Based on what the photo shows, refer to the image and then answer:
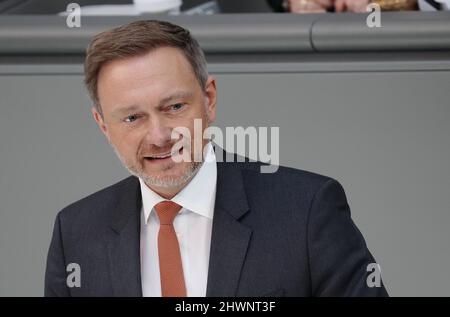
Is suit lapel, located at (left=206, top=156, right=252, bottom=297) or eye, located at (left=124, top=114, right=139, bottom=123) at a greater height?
eye, located at (left=124, top=114, right=139, bottom=123)

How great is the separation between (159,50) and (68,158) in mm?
777

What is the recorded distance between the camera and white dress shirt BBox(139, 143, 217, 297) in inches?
48.2

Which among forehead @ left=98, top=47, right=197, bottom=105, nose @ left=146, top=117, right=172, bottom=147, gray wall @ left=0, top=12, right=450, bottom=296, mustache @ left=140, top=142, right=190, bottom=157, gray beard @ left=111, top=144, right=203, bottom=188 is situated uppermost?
forehead @ left=98, top=47, right=197, bottom=105

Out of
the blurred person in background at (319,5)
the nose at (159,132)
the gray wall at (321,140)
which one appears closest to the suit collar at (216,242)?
the nose at (159,132)

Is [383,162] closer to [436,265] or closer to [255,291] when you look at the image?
[436,265]

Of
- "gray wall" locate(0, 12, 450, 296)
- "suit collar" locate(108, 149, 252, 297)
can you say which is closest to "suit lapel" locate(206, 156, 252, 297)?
"suit collar" locate(108, 149, 252, 297)

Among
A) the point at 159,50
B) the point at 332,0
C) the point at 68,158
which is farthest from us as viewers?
the point at 332,0

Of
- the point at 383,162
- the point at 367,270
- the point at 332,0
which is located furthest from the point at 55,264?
the point at 332,0

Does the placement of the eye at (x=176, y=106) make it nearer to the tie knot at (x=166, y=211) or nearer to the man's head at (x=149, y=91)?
the man's head at (x=149, y=91)

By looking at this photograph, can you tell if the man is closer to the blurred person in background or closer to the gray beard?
the gray beard

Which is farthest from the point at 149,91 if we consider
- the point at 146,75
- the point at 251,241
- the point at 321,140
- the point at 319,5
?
the point at 319,5

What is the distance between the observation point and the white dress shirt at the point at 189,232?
1224 millimetres

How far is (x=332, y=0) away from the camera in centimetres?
275

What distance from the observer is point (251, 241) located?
1.24 meters
